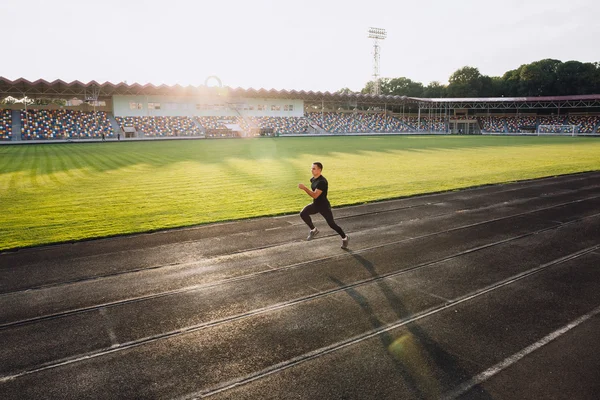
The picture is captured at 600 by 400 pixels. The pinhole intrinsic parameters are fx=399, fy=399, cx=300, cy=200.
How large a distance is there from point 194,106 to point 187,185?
50801mm

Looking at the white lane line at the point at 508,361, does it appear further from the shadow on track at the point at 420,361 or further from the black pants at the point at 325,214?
the black pants at the point at 325,214

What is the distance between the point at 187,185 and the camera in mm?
17156

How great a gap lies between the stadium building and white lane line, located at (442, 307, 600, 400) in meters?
54.1

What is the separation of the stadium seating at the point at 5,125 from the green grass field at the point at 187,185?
2581cm

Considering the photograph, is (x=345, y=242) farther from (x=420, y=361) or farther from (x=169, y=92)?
(x=169, y=92)

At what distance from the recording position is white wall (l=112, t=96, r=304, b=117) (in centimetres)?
5888

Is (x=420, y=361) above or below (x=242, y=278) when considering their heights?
below

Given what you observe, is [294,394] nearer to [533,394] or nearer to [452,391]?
[452,391]

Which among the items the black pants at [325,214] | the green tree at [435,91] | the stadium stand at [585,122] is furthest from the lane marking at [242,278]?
the green tree at [435,91]

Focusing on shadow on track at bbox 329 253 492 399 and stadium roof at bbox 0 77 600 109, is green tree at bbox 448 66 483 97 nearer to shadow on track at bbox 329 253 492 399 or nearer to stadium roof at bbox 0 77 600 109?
stadium roof at bbox 0 77 600 109

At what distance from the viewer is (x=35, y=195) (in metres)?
14.8

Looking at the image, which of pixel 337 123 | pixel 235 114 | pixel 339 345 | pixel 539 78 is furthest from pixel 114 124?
pixel 539 78

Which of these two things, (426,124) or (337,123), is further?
(426,124)

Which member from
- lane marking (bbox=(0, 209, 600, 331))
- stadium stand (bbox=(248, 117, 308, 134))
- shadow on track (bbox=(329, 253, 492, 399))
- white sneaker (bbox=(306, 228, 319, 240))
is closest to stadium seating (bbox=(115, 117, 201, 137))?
stadium stand (bbox=(248, 117, 308, 134))
